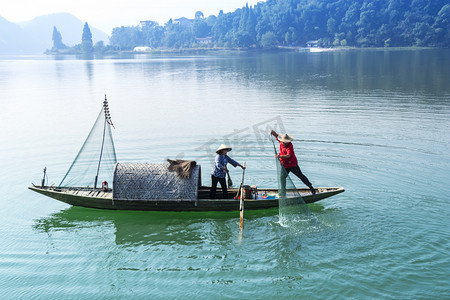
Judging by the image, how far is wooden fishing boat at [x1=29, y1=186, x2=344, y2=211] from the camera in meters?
12.4

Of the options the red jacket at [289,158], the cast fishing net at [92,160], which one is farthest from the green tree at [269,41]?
the red jacket at [289,158]

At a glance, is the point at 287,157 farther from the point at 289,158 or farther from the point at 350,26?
the point at 350,26

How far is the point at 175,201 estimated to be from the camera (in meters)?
12.4

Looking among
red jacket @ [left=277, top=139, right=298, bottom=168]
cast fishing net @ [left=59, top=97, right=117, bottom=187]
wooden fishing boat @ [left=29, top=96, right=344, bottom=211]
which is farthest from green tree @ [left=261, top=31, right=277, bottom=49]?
wooden fishing boat @ [left=29, top=96, right=344, bottom=211]

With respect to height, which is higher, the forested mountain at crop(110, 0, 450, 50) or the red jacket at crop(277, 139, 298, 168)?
the forested mountain at crop(110, 0, 450, 50)

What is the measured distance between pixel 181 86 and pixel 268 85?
9.20 metres

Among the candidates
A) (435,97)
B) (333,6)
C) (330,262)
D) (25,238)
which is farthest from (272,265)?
(333,6)

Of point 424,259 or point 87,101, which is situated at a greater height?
point 87,101

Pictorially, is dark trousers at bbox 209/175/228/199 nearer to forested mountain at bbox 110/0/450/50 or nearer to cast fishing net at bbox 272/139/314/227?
cast fishing net at bbox 272/139/314/227

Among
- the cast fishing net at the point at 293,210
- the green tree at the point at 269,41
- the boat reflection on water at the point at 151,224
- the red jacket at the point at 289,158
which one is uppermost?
the green tree at the point at 269,41

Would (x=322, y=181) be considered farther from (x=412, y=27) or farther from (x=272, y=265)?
(x=412, y=27)

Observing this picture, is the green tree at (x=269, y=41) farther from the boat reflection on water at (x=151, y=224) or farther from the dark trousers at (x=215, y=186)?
the boat reflection on water at (x=151, y=224)

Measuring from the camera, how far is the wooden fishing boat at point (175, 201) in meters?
12.4

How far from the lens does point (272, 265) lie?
986 centimetres
